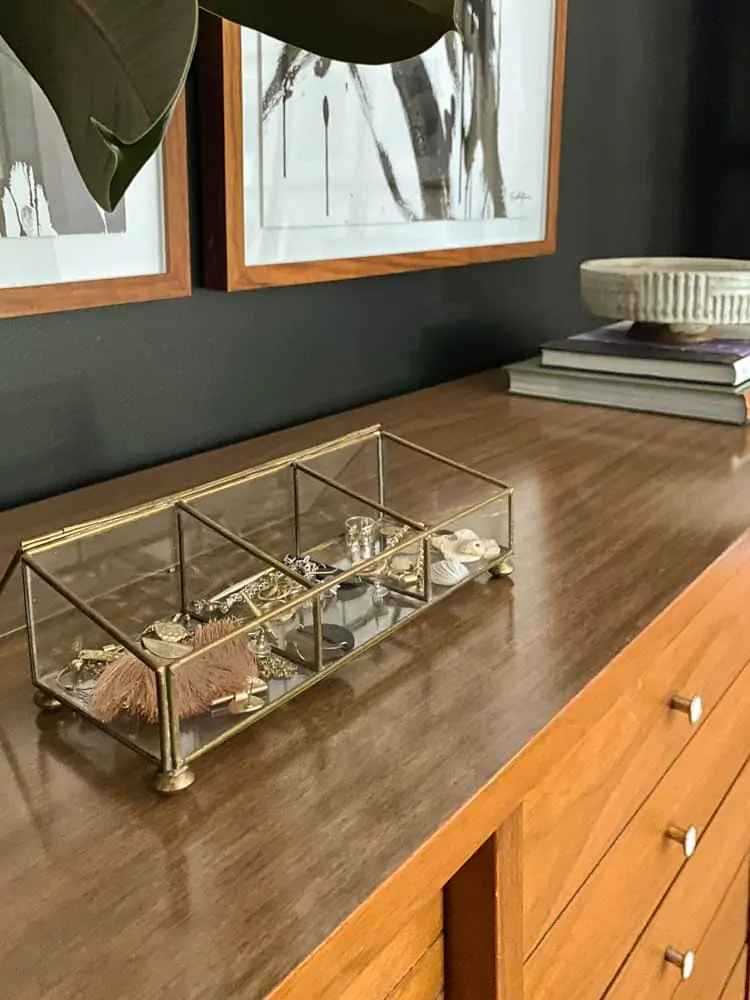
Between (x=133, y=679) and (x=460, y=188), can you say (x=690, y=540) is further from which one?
(x=460, y=188)

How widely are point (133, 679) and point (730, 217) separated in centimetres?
204

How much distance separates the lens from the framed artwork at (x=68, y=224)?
84 centimetres

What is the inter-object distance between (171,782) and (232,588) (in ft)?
0.66

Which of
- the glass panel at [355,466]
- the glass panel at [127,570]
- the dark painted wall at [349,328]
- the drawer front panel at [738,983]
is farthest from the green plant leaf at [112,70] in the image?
the drawer front panel at [738,983]

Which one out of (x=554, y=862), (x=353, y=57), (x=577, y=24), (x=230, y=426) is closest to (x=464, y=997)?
(x=554, y=862)

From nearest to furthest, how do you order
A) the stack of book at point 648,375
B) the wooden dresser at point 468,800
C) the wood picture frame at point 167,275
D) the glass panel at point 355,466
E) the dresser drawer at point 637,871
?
the wooden dresser at point 468,800 < the dresser drawer at point 637,871 < the glass panel at point 355,466 < the wood picture frame at point 167,275 < the stack of book at point 648,375

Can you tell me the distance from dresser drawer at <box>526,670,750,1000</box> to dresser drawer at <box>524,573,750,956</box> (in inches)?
0.6

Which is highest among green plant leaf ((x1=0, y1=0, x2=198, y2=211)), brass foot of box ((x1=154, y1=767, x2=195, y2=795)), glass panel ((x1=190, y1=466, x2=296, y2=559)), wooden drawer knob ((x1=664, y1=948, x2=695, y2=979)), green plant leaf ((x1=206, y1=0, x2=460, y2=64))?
green plant leaf ((x1=206, y1=0, x2=460, y2=64))

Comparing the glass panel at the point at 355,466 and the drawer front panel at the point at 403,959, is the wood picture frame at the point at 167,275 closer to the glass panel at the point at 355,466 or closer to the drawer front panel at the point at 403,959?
the glass panel at the point at 355,466

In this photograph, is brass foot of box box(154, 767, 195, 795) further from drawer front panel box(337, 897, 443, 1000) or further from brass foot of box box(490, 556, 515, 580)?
brass foot of box box(490, 556, 515, 580)

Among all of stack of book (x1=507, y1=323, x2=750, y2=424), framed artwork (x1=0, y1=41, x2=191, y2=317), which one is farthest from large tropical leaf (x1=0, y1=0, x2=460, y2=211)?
stack of book (x1=507, y1=323, x2=750, y2=424)

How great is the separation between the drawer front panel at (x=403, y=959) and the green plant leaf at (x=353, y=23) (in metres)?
0.45

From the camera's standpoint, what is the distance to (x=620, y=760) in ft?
2.32

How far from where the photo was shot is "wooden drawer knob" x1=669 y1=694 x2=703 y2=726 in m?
0.78
